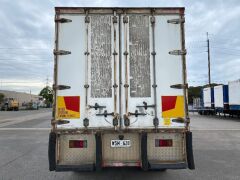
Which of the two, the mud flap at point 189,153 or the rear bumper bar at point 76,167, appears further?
the mud flap at point 189,153

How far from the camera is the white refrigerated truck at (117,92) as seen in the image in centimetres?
625

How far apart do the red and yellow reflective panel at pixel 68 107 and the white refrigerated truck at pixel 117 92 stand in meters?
0.02

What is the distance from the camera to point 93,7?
255 inches

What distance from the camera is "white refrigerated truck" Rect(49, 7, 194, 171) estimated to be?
246 inches

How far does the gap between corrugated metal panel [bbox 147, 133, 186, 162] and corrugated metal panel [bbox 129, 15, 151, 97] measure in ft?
2.67

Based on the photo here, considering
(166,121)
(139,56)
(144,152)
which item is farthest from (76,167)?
(139,56)

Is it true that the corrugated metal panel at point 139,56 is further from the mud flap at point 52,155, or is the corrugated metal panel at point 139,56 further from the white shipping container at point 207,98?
the white shipping container at point 207,98

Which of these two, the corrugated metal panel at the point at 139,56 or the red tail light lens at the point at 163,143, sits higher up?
the corrugated metal panel at the point at 139,56

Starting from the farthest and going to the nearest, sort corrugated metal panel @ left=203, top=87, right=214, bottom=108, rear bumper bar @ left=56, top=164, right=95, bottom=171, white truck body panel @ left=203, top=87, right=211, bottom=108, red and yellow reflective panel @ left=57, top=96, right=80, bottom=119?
white truck body panel @ left=203, top=87, right=211, bottom=108 → corrugated metal panel @ left=203, top=87, right=214, bottom=108 → red and yellow reflective panel @ left=57, top=96, right=80, bottom=119 → rear bumper bar @ left=56, top=164, right=95, bottom=171

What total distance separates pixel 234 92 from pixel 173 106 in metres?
25.8

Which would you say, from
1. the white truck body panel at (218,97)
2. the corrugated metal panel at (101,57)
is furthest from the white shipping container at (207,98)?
the corrugated metal panel at (101,57)

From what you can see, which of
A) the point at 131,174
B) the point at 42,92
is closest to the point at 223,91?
the point at 131,174

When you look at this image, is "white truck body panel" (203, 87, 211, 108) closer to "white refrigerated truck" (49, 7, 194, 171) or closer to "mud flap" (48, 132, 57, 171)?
"white refrigerated truck" (49, 7, 194, 171)

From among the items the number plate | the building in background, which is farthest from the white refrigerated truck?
the building in background
